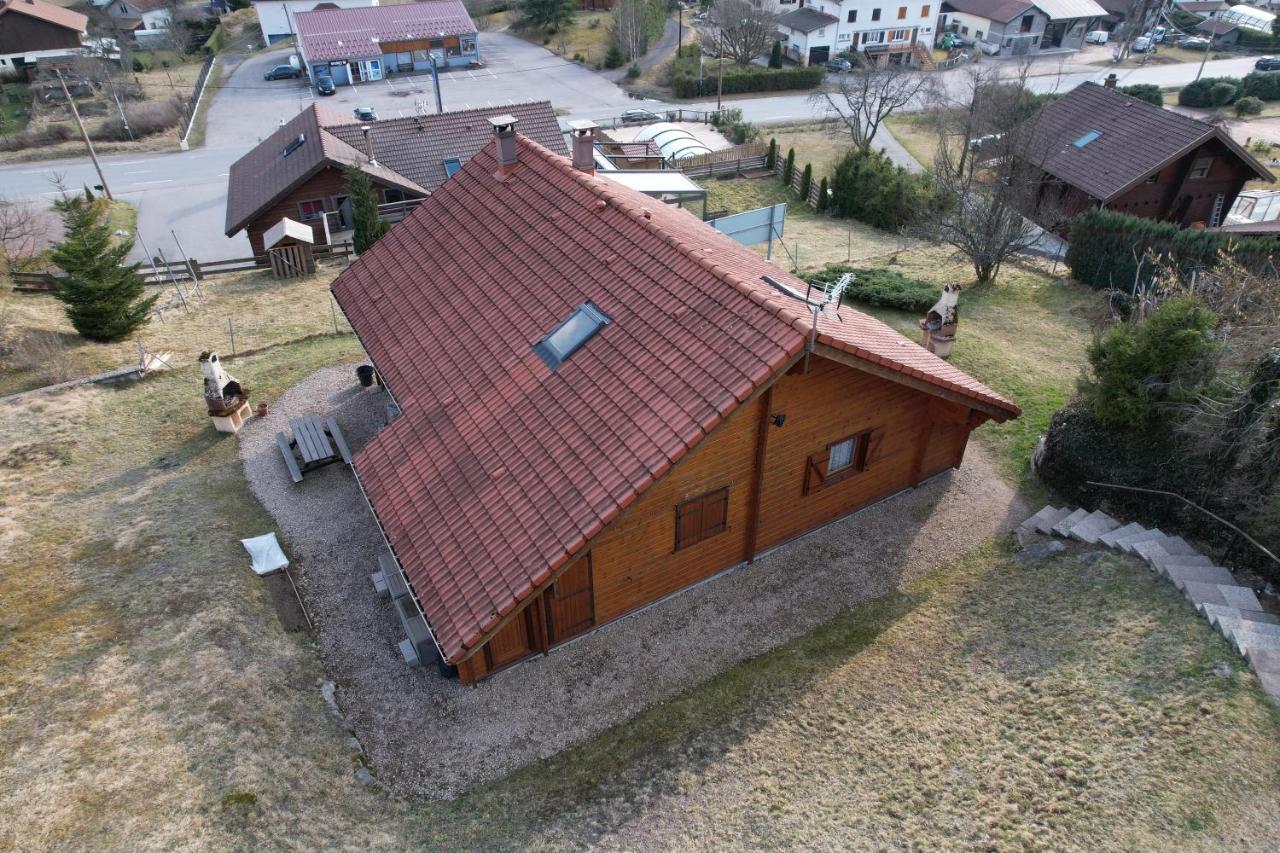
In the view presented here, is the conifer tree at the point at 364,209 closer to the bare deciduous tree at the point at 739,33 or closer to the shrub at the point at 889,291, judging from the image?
the shrub at the point at 889,291

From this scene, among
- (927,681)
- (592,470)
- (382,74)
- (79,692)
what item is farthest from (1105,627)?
(382,74)

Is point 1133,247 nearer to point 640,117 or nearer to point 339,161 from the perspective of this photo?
point 339,161

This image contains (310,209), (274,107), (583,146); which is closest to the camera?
(583,146)

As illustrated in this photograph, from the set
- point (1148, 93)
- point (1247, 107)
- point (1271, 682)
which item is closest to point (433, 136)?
point (1271, 682)

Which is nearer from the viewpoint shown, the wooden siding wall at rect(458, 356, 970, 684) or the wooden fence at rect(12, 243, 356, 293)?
the wooden siding wall at rect(458, 356, 970, 684)

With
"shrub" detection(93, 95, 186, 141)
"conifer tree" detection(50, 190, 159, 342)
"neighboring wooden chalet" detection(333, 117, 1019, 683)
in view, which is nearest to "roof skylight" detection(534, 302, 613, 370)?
"neighboring wooden chalet" detection(333, 117, 1019, 683)

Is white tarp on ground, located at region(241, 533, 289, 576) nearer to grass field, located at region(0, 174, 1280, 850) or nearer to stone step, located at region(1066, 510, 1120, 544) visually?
grass field, located at region(0, 174, 1280, 850)
